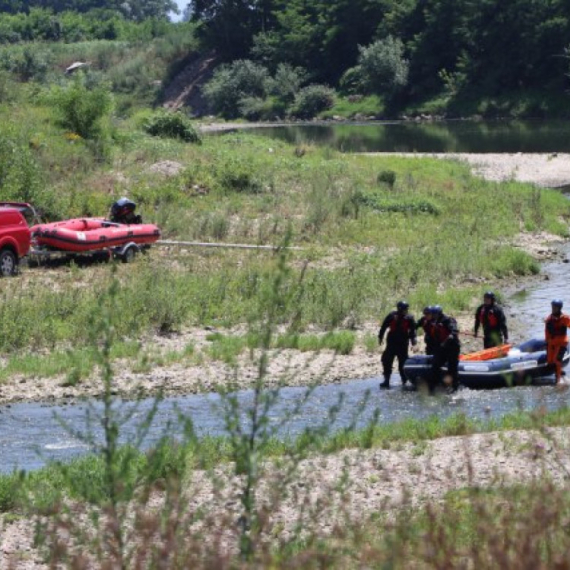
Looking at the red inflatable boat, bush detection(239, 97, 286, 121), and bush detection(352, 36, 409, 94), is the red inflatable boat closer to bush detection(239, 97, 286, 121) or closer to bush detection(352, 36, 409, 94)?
bush detection(352, 36, 409, 94)

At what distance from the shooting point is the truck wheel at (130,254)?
29562 mm

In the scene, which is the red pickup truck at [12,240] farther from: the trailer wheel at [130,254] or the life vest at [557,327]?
the life vest at [557,327]

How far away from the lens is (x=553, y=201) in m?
42.0

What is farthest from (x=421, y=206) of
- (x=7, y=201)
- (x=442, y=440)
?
(x=442, y=440)

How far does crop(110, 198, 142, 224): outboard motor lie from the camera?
102ft

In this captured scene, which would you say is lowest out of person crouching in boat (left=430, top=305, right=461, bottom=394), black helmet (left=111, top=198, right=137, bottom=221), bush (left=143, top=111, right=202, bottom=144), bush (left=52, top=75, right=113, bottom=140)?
person crouching in boat (left=430, top=305, right=461, bottom=394)

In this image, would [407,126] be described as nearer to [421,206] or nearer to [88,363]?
[421,206]

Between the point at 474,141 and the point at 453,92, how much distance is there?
2693cm

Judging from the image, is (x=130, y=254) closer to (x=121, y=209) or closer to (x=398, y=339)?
(x=121, y=209)

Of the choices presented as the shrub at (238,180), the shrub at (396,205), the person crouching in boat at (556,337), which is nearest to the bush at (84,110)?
the shrub at (238,180)

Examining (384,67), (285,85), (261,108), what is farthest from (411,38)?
(261,108)

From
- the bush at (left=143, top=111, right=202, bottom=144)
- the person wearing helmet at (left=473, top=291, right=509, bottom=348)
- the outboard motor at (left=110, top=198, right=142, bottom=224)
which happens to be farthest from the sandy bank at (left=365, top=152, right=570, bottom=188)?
the person wearing helmet at (left=473, top=291, right=509, bottom=348)

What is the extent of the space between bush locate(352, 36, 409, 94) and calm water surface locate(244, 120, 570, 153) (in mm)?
7685

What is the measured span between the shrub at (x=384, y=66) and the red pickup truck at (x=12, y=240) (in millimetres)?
71659
